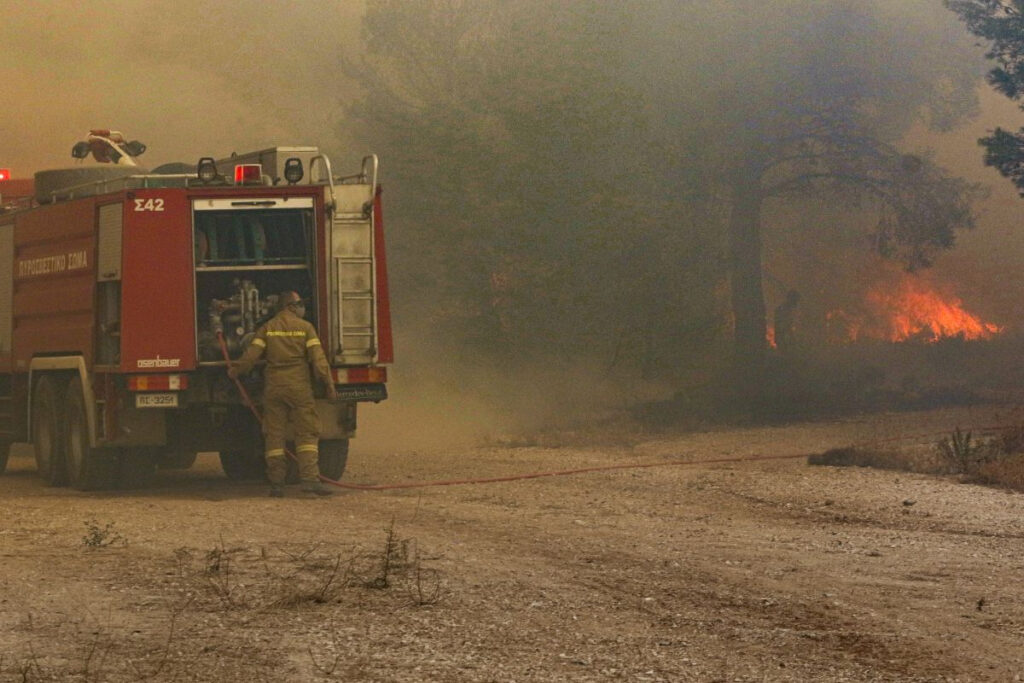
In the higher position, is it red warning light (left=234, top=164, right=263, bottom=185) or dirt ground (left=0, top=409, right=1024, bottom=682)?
red warning light (left=234, top=164, right=263, bottom=185)

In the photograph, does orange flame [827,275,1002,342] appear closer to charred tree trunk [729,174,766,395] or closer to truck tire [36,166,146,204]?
charred tree trunk [729,174,766,395]

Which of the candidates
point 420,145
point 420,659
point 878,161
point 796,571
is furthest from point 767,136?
point 420,659

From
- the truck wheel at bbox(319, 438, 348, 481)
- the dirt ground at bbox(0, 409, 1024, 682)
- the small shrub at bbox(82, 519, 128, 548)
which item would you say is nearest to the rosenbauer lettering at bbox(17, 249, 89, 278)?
the dirt ground at bbox(0, 409, 1024, 682)

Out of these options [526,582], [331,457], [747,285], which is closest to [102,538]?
[526,582]

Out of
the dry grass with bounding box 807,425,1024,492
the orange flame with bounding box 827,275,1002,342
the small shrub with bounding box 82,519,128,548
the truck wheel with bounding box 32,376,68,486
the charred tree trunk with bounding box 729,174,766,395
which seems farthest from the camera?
the orange flame with bounding box 827,275,1002,342

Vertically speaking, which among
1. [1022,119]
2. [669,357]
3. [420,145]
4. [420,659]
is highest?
[1022,119]

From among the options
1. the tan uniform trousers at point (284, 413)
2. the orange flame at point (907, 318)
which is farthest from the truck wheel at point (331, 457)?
the orange flame at point (907, 318)

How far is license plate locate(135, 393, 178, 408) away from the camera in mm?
12742

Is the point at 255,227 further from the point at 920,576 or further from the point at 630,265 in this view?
the point at 630,265

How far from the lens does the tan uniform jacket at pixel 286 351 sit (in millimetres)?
12734

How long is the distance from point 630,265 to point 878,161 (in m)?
6.41

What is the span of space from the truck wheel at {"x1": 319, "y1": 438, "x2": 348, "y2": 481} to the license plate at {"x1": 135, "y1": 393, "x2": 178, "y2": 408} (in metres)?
1.65

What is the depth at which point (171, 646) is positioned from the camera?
6.68 meters

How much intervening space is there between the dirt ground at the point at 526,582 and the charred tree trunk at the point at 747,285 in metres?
15.1
